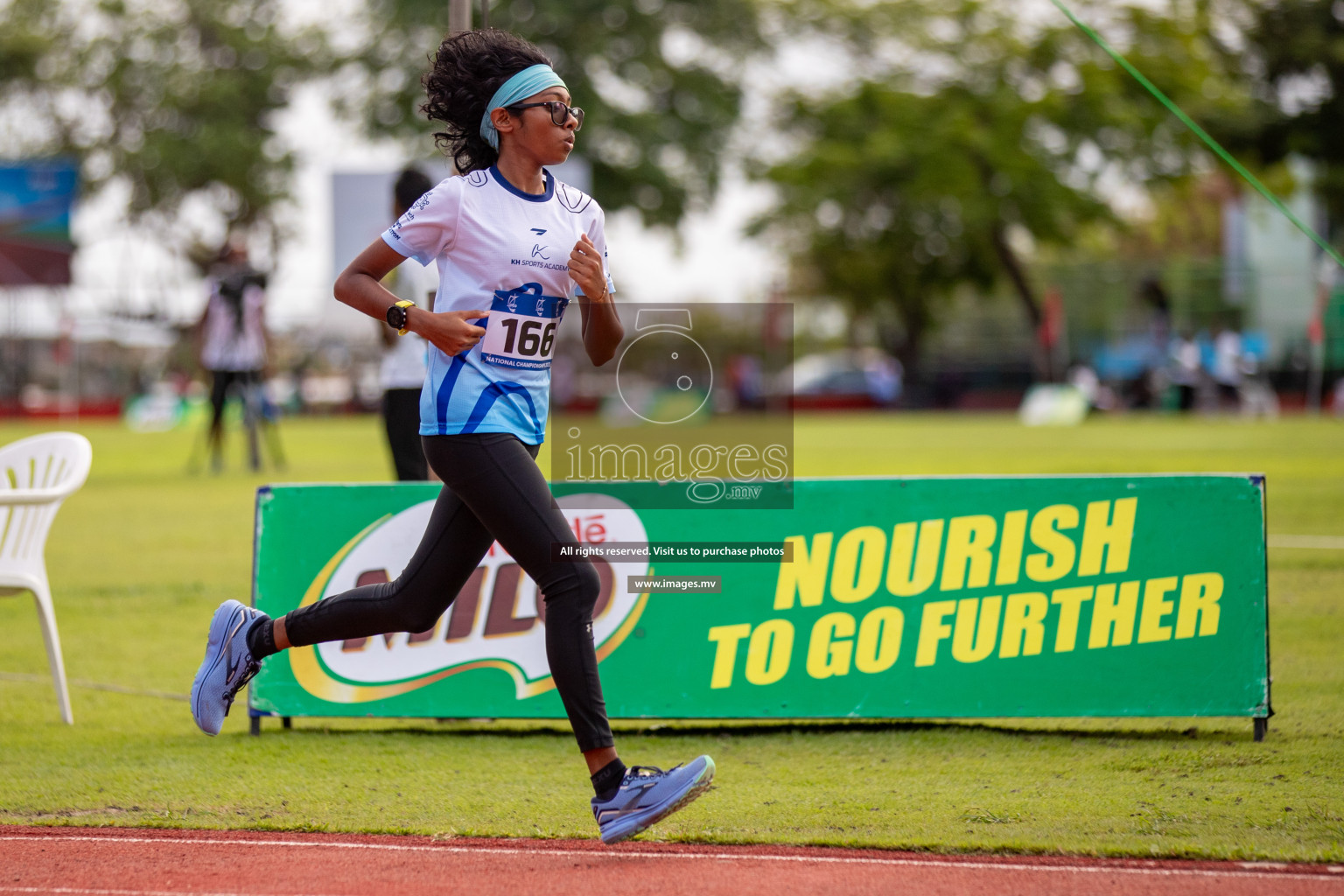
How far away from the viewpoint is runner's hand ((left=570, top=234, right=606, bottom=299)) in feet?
12.3

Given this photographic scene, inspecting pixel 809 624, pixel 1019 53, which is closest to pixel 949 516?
pixel 809 624

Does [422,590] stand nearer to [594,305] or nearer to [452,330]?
[452,330]

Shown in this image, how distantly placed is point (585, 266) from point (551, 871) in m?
1.68

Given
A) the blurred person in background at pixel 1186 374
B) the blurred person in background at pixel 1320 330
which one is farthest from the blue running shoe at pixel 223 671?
the blurred person in background at pixel 1320 330

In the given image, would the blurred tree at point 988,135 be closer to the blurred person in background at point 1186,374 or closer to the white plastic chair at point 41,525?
the blurred person in background at point 1186,374

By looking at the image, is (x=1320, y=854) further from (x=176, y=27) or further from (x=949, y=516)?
(x=176, y=27)

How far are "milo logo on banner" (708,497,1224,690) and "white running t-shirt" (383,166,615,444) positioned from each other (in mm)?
1744

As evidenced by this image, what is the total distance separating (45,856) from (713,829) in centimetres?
193

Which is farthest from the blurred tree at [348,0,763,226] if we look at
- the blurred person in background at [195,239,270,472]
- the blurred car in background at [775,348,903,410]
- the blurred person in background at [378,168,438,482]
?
the blurred person in background at [378,168,438,482]

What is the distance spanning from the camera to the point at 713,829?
4.07m

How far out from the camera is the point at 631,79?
41.2 meters

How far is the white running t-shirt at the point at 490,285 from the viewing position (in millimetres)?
3711

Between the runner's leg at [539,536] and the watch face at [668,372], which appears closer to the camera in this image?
the runner's leg at [539,536]

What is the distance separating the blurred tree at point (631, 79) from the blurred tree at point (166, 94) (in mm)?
6171
